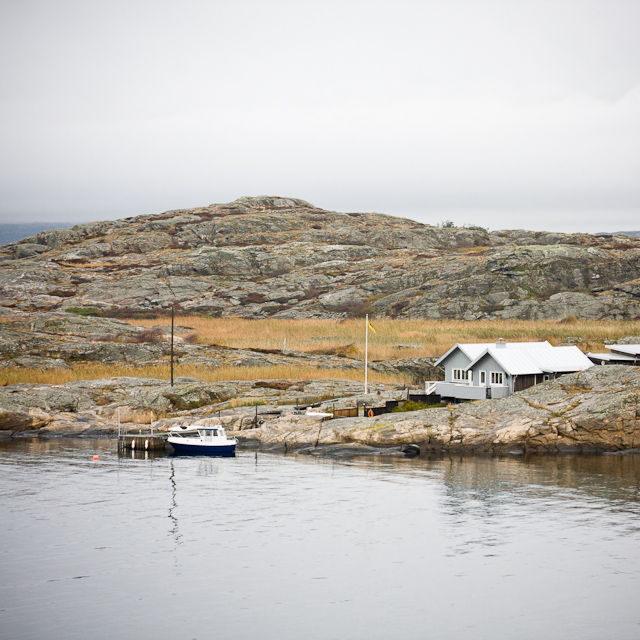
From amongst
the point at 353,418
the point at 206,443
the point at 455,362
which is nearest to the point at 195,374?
the point at 206,443

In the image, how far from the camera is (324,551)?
32688 mm

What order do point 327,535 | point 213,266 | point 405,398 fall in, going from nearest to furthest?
1. point 327,535
2. point 405,398
3. point 213,266

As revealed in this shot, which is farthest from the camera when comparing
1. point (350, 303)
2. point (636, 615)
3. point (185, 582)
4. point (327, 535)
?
point (350, 303)

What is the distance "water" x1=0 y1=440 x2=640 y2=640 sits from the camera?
25.2 m

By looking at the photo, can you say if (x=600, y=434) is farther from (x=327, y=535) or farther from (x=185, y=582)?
(x=185, y=582)

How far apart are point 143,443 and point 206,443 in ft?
19.6

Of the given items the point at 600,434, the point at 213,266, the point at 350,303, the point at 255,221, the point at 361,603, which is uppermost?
the point at 255,221

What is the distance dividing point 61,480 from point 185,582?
19175 millimetres

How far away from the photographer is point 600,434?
168ft

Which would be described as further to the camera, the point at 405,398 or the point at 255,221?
the point at 255,221

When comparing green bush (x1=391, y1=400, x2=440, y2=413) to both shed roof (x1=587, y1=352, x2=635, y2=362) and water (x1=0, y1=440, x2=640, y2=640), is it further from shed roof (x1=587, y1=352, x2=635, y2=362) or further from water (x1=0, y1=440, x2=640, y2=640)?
shed roof (x1=587, y1=352, x2=635, y2=362)

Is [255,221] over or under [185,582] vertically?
over

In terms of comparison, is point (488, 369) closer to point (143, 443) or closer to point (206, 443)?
point (206, 443)

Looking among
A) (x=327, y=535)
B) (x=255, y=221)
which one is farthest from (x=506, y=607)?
(x=255, y=221)
